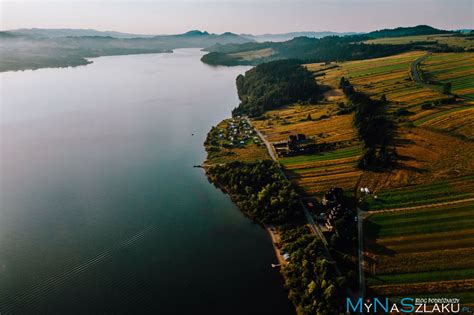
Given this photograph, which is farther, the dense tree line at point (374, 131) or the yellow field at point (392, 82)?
the yellow field at point (392, 82)

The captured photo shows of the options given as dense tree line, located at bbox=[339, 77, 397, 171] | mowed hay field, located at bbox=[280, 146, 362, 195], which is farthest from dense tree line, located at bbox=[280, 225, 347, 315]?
dense tree line, located at bbox=[339, 77, 397, 171]

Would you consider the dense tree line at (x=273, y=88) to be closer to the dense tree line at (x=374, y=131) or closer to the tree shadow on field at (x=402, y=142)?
the dense tree line at (x=374, y=131)

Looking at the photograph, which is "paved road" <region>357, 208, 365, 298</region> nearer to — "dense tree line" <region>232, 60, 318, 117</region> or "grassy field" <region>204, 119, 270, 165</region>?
"grassy field" <region>204, 119, 270, 165</region>

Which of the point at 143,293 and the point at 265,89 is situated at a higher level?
the point at 265,89

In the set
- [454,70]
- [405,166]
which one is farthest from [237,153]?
[454,70]

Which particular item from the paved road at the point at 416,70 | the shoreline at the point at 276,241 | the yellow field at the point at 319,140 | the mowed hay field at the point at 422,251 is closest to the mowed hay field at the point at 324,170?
the yellow field at the point at 319,140

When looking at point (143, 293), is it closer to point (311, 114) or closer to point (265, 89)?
point (311, 114)

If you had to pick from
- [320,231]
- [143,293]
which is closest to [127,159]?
[143,293]
